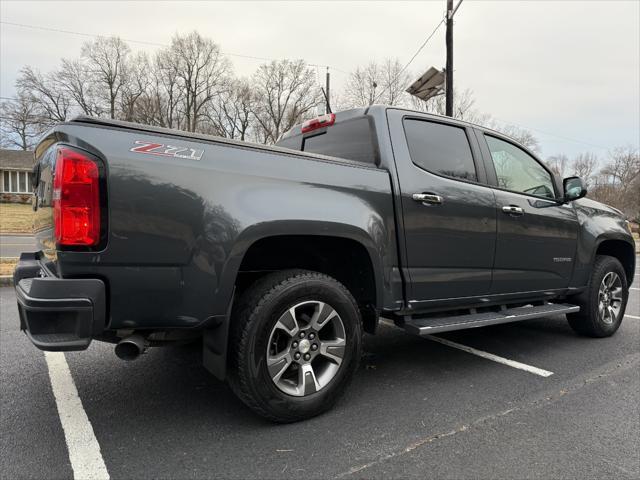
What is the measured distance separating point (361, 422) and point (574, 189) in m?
3.17

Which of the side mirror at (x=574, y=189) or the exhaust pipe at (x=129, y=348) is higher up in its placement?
the side mirror at (x=574, y=189)

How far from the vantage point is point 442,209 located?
326 cm

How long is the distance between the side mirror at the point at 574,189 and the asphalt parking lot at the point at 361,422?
152 centimetres

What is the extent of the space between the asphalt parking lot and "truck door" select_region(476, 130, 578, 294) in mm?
772

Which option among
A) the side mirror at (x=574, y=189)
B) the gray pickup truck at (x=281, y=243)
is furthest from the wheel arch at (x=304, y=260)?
the side mirror at (x=574, y=189)

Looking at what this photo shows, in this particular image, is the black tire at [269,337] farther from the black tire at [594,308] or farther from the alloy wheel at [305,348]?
the black tire at [594,308]

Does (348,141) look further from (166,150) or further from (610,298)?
(610,298)

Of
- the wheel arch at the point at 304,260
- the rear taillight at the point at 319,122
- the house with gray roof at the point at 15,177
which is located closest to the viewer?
the wheel arch at the point at 304,260

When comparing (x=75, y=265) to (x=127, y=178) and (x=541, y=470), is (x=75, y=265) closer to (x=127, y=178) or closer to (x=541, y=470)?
(x=127, y=178)

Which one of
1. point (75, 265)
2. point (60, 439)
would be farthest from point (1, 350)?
point (75, 265)

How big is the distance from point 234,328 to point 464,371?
2.12m

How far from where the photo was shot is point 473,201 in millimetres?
3469

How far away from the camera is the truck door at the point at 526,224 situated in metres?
3.75

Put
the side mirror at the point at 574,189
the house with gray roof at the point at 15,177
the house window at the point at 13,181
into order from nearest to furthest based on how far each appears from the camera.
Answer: the side mirror at the point at 574,189 → the house with gray roof at the point at 15,177 → the house window at the point at 13,181
